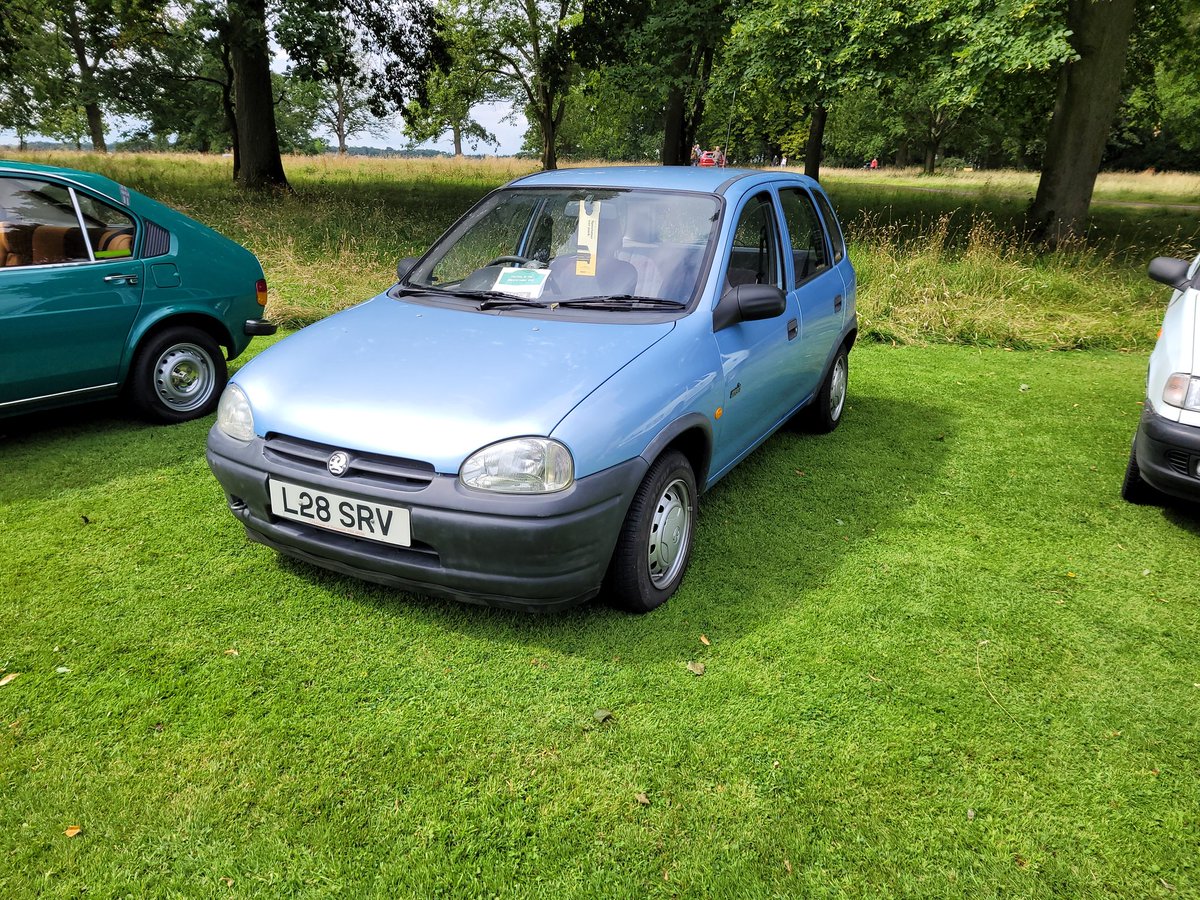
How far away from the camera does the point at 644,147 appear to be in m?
74.0

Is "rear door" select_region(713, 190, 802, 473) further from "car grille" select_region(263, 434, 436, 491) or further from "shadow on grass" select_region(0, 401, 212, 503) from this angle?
"shadow on grass" select_region(0, 401, 212, 503)

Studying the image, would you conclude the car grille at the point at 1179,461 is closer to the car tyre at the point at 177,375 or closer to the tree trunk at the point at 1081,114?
the car tyre at the point at 177,375

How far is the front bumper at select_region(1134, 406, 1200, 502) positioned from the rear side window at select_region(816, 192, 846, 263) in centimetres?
208

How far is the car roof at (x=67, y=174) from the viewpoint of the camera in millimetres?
4695

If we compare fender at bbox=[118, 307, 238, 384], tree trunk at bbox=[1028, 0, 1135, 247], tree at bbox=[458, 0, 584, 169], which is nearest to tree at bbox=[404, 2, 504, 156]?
tree at bbox=[458, 0, 584, 169]

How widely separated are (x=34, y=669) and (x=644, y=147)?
3036 inches

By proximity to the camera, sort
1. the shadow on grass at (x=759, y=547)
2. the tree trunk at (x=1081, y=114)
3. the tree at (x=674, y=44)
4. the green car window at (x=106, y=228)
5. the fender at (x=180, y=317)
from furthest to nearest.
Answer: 1. the tree at (x=674, y=44)
2. the tree trunk at (x=1081, y=114)
3. the fender at (x=180, y=317)
4. the green car window at (x=106, y=228)
5. the shadow on grass at (x=759, y=547)

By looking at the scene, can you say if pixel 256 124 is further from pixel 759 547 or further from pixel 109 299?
pixel 759 547

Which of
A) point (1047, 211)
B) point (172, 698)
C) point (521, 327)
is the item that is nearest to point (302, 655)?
point (172, 698)

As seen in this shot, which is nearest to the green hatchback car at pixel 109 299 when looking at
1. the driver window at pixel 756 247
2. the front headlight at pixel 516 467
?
the front headlight at pixel 516 467

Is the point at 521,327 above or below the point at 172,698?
above

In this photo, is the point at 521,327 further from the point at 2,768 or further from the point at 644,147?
the point at 644,147

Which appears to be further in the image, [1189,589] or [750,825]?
[1189,589]

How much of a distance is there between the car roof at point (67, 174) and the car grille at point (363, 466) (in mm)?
3024
